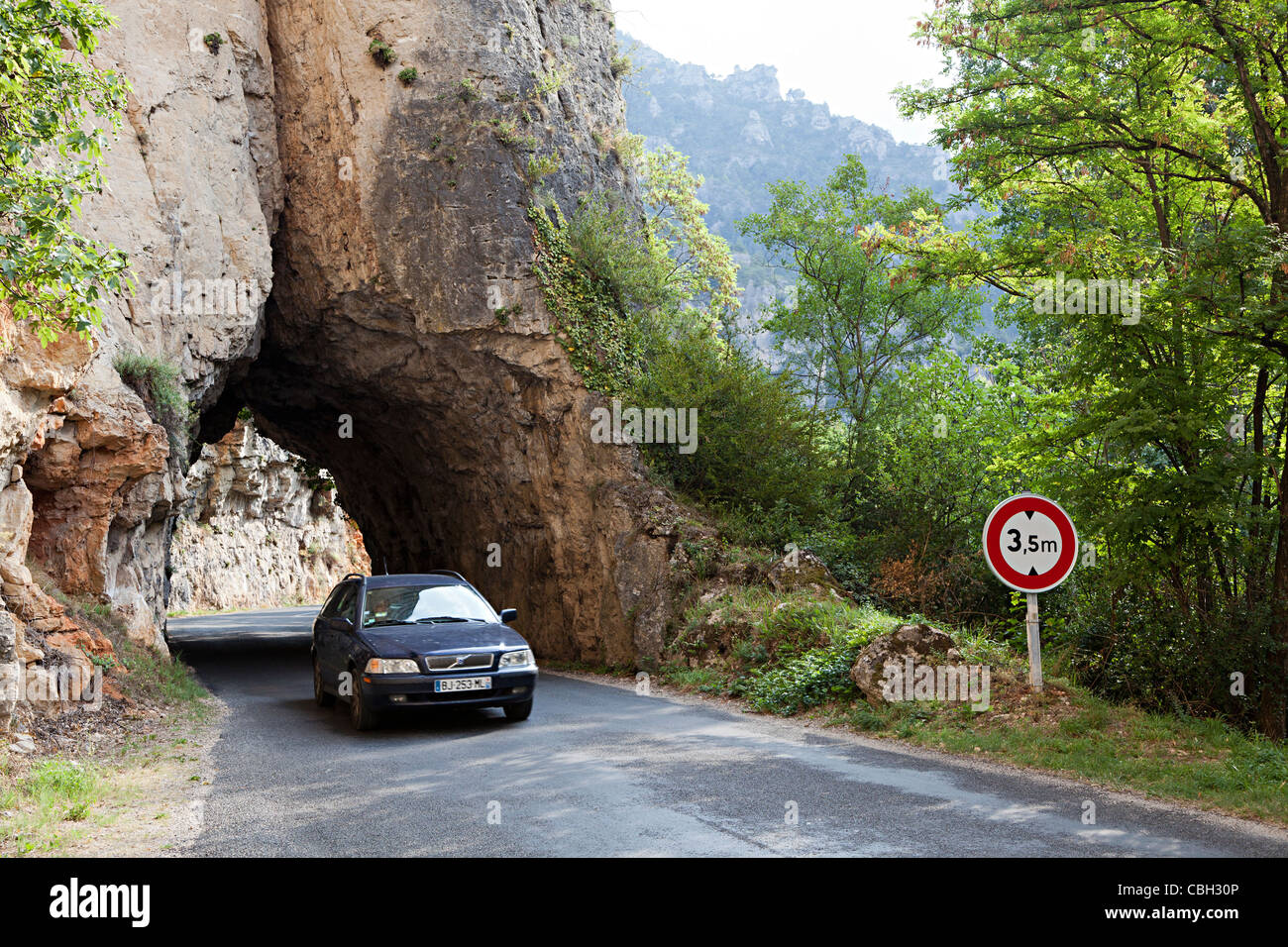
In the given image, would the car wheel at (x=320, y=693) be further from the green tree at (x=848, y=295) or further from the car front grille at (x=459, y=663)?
the green tree at (x=848, y=295)

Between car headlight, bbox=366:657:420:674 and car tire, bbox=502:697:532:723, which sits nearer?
car headlight, bbox=366:657:420:674

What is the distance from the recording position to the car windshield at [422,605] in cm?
1141

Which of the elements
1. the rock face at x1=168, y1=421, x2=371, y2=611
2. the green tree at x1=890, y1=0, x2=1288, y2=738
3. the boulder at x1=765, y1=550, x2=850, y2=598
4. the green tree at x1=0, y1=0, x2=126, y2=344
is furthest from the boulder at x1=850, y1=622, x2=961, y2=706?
the rock face at x1=168, y1=421, x2=371, y2=611

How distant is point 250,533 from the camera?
172ft

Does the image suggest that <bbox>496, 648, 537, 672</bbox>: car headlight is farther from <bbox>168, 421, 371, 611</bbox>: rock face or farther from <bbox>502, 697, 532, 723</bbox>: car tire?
<bbox>168, 421, 371, 611</bbox>: rock face

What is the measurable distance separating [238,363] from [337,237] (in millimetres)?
3490

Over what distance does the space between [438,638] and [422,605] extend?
3.42ft

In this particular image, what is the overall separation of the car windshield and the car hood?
0.25 metres

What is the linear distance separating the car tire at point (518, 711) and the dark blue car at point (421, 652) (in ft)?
0.04

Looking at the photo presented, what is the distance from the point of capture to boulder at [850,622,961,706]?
11.2 m

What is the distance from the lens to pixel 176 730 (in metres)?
11.0

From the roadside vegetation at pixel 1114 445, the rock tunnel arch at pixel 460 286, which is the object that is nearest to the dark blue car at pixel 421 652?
the roadside vegetation at pixel 1114 445
